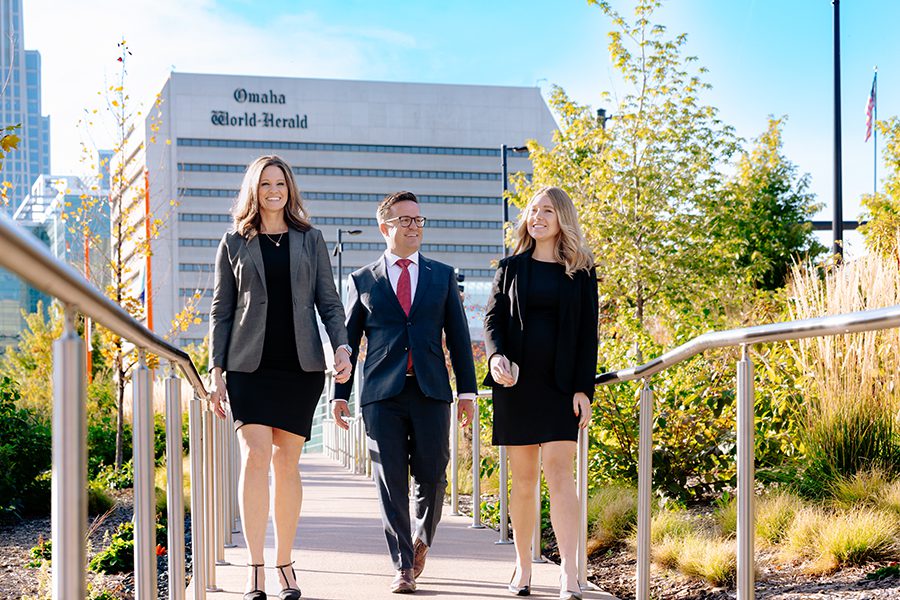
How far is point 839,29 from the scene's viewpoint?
54.7 feet

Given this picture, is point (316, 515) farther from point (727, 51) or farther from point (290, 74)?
point (290, 74)

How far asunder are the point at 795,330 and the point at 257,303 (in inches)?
94.9

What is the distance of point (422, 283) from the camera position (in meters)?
5.10

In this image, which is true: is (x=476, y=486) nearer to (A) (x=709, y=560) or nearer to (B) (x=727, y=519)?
(B) (x=727, y=519)

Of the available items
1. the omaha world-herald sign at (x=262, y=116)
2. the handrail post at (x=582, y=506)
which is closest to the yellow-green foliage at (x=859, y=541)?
the handrail post at (x=582, y=506)

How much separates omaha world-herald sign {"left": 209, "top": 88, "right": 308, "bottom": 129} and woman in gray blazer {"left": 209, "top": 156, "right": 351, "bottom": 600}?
105 meters

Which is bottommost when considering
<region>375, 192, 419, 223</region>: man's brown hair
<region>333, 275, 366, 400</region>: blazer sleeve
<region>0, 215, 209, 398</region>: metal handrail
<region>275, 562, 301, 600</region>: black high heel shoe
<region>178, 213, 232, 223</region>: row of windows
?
<region>275, 562, 301, 600</region>: black high heel shoe

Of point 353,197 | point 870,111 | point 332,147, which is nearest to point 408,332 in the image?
point 870,111

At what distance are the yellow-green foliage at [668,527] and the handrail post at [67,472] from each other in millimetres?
3894

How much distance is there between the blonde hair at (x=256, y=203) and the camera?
4645 mm

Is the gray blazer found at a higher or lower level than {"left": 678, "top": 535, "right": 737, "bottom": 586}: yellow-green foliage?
higher

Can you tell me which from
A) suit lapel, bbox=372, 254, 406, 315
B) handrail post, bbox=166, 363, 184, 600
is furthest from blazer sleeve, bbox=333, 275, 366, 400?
handrail post, bbox=166, 363, 184, 600

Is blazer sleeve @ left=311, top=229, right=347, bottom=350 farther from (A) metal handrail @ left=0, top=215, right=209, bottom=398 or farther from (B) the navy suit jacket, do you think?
(A) metal handrail @ left=0, top=215, right=209, bottom=398

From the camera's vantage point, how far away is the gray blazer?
4488mm
